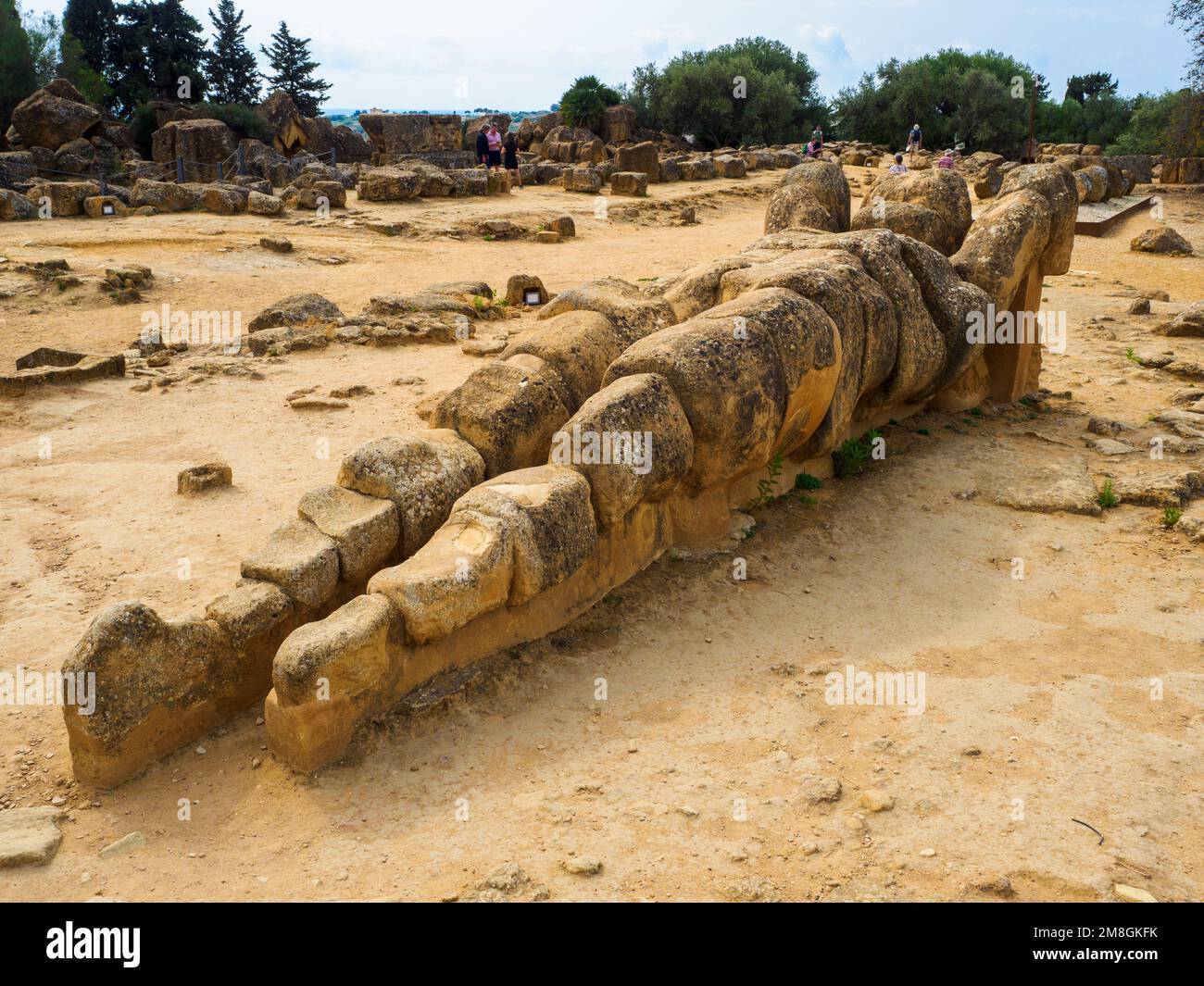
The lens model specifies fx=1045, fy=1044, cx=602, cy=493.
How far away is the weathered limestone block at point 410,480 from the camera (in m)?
5.96

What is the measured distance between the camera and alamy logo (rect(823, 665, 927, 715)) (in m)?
5.52

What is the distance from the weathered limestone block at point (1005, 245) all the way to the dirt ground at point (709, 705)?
1235 millimetres

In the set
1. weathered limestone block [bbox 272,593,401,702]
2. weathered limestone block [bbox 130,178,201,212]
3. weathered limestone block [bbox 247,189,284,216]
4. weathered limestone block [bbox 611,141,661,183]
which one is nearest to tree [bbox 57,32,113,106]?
weathered limestone block [bbox 130,178,201,212]

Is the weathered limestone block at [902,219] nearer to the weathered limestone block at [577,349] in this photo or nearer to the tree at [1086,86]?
the weathered limestone block at [577,349]

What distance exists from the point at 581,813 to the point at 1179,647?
152 inches

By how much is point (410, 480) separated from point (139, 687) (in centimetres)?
186

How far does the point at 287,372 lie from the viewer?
11.2 m

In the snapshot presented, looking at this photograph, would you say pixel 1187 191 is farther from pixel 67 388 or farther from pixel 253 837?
pixel 253 837

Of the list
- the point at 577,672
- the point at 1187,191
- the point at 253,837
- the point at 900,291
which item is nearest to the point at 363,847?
the point at 253,837

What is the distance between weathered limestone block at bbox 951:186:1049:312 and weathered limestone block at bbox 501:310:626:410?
4150mm

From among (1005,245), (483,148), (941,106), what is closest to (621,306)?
(1005,245)

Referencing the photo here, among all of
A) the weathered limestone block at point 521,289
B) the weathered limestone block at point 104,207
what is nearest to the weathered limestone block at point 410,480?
the weathered limestone block at point 521,289

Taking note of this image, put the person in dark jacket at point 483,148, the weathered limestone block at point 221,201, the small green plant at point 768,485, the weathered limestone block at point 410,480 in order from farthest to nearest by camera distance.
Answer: the person in dark jacket at point 483,148, the weathered limestone block at point 221,201, the small green plant at point 768,485, the weathered limestone block at point 410,480

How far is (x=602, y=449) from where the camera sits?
6016 mm
